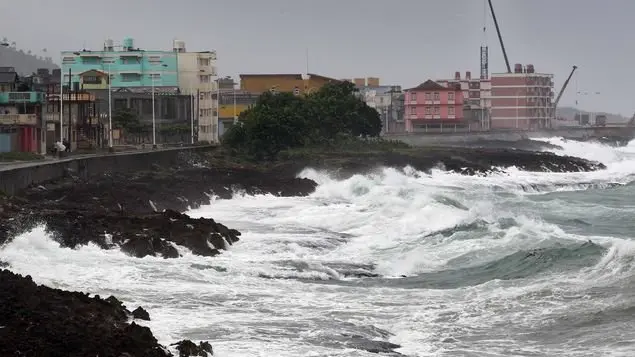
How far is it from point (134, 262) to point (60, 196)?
13228 millimetres

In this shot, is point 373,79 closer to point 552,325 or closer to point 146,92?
point 146,92

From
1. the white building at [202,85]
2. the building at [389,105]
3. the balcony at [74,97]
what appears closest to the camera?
the balcony at [74,97]

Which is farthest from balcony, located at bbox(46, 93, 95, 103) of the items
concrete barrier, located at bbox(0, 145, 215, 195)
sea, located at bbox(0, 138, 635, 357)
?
sea, located at bbox(0, 138, 635, 357)

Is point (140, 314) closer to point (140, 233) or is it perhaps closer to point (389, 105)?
point (140, 233)

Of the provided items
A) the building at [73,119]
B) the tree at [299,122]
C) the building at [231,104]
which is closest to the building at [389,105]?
the building at [231,104]

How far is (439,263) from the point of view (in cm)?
3045

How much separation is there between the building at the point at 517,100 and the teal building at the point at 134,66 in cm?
6893

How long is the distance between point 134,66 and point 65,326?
84.2m

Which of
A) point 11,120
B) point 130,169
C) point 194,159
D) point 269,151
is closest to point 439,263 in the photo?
point 130,169

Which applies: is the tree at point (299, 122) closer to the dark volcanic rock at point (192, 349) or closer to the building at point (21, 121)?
the building at point (21, 121)

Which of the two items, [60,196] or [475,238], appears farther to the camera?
[60,196]

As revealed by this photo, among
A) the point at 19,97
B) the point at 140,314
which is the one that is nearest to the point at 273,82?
the point at 19,97

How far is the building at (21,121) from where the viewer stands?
58906 millimetres

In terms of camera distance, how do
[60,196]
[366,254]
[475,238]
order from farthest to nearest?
[60,196] → [475,238] → [366,254]
